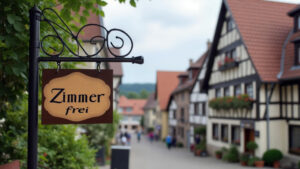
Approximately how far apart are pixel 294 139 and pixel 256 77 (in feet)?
12.6

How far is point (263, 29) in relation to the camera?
2056 centimetres

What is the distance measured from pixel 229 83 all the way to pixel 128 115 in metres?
63.1

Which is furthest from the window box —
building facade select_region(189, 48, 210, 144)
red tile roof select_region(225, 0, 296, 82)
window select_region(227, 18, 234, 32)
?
building facade select_region(189, 48, 210, 144)

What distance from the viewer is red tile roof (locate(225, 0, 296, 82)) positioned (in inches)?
738

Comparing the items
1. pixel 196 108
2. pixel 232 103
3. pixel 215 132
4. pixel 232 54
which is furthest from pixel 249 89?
pixel 196 108

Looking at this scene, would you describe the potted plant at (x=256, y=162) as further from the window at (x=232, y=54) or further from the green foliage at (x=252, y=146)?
the window at (x=232, y=54)

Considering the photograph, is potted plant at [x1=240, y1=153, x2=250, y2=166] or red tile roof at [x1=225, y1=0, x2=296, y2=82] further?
potted plant at [x1=240, y1=153, x2=250, y2=166]

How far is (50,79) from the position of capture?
8.90 ft

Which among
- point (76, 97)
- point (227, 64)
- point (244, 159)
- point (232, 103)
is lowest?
point (244, 159)

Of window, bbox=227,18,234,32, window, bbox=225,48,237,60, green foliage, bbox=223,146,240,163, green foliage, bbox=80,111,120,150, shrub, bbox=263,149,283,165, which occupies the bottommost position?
green foliage, bbox=223,146,240,163

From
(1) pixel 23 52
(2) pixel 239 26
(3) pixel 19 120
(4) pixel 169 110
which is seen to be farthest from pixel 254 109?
(4) pixel 169 110

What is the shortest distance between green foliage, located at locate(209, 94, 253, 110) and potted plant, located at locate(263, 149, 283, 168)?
2746 mm

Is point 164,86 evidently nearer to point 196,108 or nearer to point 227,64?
point 196,108

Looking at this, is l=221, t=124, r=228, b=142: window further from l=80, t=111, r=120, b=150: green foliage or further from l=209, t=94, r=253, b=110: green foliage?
l=80, t=111, r=120, b=150: green foliage
